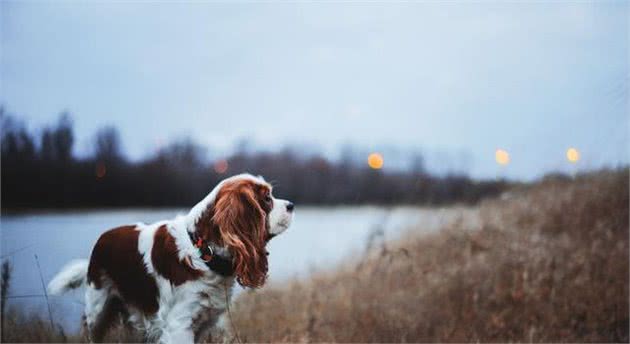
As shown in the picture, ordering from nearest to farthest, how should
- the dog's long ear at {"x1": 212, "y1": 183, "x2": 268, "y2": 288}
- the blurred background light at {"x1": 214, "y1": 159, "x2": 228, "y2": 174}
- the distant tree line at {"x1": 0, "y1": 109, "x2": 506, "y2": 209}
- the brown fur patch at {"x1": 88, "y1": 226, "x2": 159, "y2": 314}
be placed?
the dog's long ear at {"x1": 212, "y1": 183, "x2": 268, "y2": 288}
the brown fur patch at {"x1": 88, "y1": 226, "x2": 159, "y2": 314}
the distant tree line at {"x1": 0, "y1": 109, "x2": 506, "y2": 209}
the blurred background light at {"x1": 214, "y1": 159, "x2": 228, "y2": 174}

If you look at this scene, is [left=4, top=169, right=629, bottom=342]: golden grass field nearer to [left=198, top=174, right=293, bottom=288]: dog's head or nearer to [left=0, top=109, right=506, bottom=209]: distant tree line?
[left=0, top=109, right=506, bottom=209]: distant tree line

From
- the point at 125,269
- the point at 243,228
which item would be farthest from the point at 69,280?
the point at 243,228

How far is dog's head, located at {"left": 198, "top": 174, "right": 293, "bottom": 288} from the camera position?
4.90 metres

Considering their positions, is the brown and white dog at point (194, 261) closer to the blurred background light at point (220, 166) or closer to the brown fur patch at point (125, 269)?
the brown fur patch at point (125, 269)

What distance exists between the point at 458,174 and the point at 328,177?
280 cm

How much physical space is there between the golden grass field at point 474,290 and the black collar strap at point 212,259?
2.32 meters

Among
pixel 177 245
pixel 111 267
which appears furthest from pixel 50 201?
pixel 177 245

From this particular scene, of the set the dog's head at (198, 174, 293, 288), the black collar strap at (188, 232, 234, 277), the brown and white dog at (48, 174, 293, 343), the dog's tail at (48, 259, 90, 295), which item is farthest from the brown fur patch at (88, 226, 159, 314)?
the dog's head at (198, 174, 293, 288)

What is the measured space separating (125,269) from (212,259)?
74cm

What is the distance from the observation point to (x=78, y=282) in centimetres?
580

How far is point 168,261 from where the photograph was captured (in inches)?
202

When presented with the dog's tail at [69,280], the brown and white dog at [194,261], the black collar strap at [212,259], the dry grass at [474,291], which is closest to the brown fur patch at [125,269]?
the brown and white dog at [194,261]

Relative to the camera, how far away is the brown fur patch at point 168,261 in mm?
5031

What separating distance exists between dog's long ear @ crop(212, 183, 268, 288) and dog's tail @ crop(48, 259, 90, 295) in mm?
1449
